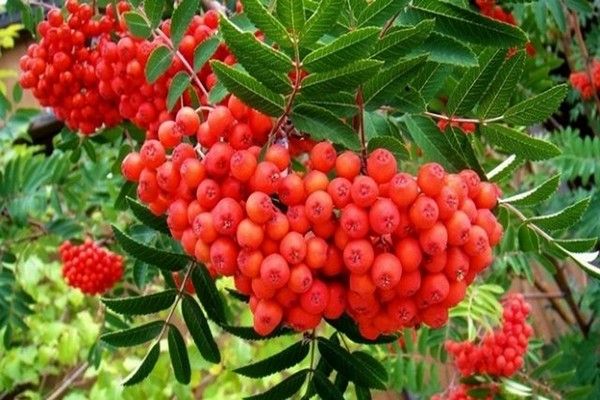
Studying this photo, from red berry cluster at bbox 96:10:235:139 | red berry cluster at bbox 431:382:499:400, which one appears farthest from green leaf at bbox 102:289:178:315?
red berry cluster at bbox 431:382:499:400

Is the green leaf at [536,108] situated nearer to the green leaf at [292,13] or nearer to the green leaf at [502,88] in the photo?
the green leaf at [502,88]

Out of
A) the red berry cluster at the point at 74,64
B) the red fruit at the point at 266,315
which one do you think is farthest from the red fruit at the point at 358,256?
the red berry cluster at the point at 74,64

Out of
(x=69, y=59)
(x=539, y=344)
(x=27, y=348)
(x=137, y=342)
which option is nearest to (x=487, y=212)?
(x=137, y=342)

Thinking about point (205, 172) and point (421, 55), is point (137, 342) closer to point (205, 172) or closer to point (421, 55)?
point (205, 172)

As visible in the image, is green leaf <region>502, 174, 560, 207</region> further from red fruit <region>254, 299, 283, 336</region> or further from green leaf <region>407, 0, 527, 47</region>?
red fruit <region>254, 299, 283, 336</region>

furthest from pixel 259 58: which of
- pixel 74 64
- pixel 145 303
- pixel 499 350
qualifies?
pixel 499 350
